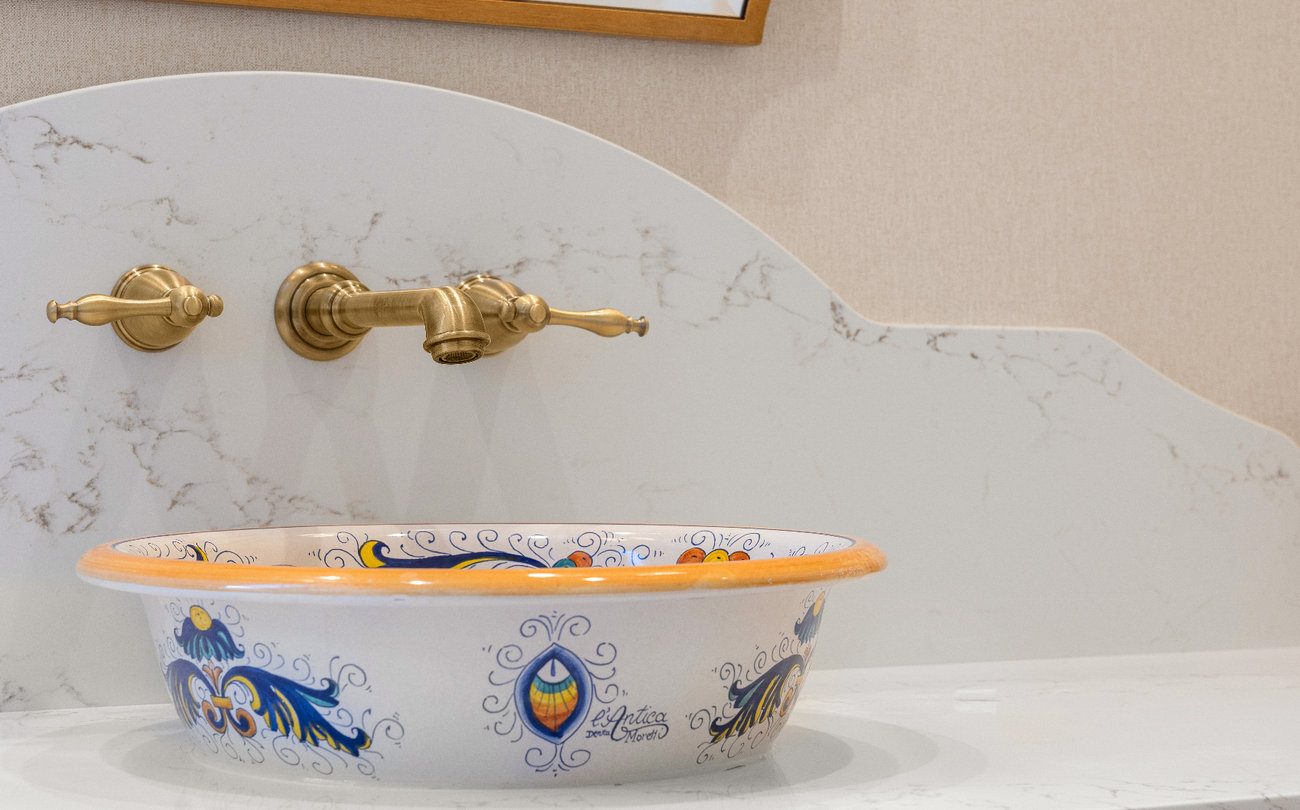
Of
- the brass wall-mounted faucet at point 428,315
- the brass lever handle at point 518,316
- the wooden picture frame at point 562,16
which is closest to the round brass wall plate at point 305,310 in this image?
the brass wall-mounted faucet at point 428,315

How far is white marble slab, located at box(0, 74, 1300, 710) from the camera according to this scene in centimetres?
81

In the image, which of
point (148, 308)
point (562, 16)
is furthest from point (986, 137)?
point (148, 308)

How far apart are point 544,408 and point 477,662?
0.41 metres

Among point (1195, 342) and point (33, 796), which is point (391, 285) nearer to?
point (33, 796)

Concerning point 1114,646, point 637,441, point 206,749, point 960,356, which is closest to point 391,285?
point 637,441

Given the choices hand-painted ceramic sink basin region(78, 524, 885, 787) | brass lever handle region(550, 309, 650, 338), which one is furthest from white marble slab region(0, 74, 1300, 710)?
hand-painted ceramic sink basin region(78, 524, 885, 787)

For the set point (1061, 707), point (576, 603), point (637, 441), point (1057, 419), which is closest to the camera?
point (576, 603)

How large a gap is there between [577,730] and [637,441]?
412 mm

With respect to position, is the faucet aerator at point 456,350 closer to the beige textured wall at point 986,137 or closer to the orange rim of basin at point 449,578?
the orange rim of basin at point 449,578

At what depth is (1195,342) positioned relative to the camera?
3.67 feet

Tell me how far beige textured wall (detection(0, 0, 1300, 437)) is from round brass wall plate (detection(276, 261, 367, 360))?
196 millimetres

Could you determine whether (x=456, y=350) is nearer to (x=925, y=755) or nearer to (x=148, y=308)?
(x=148, y=308)

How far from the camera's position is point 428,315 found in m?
0.72

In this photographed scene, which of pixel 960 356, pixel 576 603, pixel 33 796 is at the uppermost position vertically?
pixel 960 356
